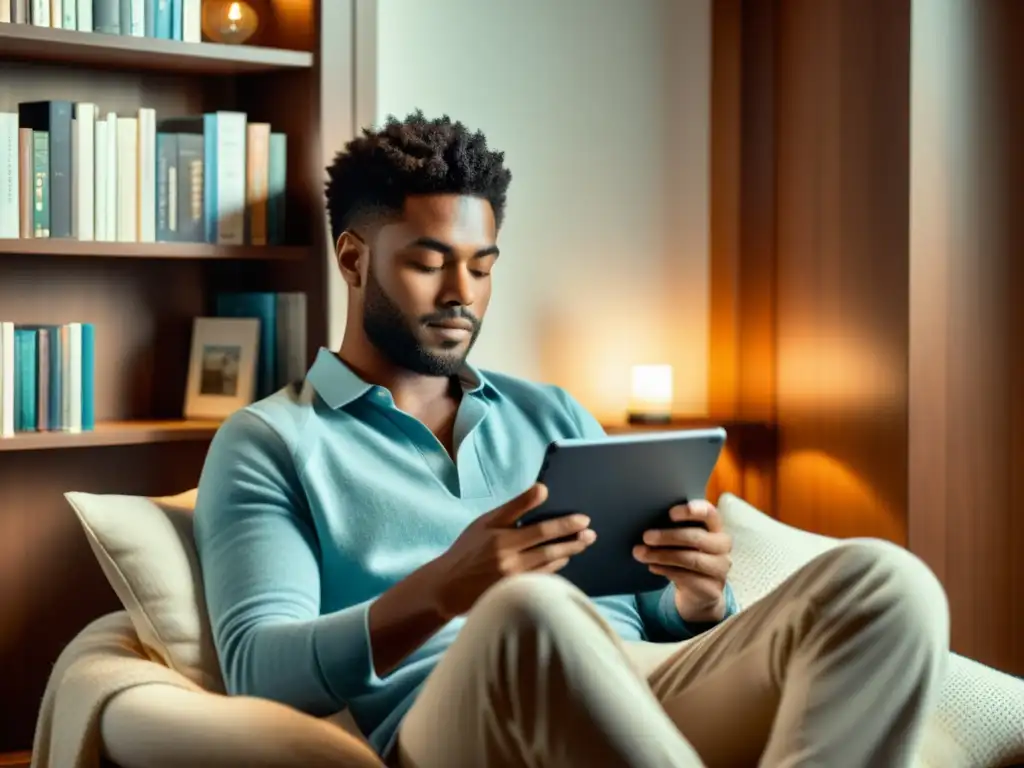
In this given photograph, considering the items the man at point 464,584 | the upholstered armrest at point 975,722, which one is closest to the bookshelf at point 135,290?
the man at point 464,584

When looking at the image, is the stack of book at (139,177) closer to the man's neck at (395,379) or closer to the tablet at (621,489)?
the man's neck at (395,379)

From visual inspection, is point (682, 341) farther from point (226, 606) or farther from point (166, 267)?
point (226, 606)

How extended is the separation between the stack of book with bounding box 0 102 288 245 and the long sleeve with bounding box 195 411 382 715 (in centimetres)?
63

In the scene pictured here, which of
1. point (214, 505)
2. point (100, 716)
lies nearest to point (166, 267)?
point (214, 505)

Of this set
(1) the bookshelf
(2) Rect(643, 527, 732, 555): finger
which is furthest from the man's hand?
(1) the bookshelf

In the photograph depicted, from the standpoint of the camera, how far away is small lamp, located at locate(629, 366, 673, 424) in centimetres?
291

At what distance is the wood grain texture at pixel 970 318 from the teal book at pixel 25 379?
1600 millimetres

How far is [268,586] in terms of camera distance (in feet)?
5.71

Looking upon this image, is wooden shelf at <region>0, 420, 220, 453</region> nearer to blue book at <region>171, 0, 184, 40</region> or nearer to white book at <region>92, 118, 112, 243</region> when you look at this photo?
white book at <region>92, 118, 112, 243</region>

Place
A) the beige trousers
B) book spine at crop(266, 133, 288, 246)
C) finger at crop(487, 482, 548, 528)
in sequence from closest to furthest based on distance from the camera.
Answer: the beige trousers → finger at crop(487, 482, 548, 528) → book spine at crop(266, 133, 288, 246)

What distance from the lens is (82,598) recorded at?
2504 mm

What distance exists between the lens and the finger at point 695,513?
1.75 m

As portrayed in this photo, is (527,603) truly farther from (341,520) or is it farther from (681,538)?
(341,520)

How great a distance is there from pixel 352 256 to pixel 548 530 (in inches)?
24.3
